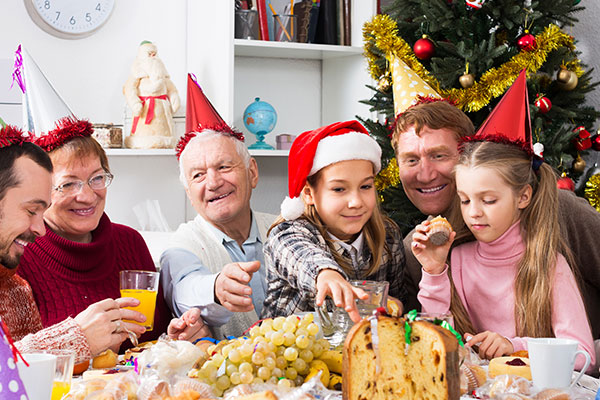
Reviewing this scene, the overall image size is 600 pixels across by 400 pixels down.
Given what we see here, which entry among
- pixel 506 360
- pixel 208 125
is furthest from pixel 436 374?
pixel 208 125

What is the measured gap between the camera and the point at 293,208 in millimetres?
1932

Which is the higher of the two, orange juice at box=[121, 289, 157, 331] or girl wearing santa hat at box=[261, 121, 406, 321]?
girl wearing santa hat at box=[261, 121, 406, 321]

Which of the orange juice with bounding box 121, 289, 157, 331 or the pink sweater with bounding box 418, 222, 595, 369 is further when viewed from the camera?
the pink sweater with bounding box 418, 222, 595, 369

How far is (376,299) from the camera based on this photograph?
1.31m

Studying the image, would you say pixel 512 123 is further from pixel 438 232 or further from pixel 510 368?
pixel 510 368

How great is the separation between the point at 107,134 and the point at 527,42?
5.98ft

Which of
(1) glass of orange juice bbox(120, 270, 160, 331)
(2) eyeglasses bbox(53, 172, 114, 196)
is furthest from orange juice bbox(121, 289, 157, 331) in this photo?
(2) eyeglasses bbox(53, 172, 114, 196)

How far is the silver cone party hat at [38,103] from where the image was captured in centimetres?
202

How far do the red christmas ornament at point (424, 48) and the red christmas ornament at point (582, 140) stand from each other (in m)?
0.66

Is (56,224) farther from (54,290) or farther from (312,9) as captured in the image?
(312,9)

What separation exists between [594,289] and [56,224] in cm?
160

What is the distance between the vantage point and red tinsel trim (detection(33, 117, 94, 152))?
1892mm

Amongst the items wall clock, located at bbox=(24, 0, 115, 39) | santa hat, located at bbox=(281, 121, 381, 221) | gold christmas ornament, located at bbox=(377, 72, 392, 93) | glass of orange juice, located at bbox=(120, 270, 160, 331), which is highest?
wall clock, located at bbox=(24, 0, 115, 39)

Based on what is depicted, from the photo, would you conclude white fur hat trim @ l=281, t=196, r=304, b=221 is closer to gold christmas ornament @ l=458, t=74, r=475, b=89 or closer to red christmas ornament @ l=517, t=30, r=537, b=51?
gold christmas ornament @ l=458, t=74, r=475, b=89
